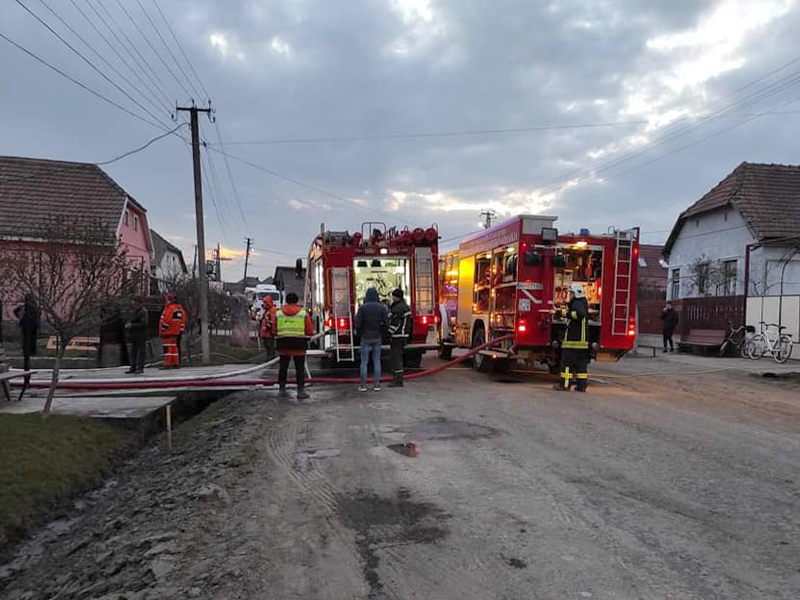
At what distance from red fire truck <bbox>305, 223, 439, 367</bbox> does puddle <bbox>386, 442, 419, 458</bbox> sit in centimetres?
563

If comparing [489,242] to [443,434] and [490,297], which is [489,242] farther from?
[443,434]

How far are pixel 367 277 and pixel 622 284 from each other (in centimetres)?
521

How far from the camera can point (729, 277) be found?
2545 centimetres

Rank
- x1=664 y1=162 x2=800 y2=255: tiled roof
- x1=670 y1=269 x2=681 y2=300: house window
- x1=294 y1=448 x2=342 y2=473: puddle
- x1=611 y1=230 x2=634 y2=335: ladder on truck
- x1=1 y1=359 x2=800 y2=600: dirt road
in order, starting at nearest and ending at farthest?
x1=1 y1=359 x2=800 y2=600: dirt road → x1=294 y1=448 x2=342 y2=473: puddle → x1=611 y1=230 x2=634 y2=335: ladder on truck → x1=664 y1=162 x2=800 y2=255: tiled roof → x1=670 y1=269 x2=681 y2=300: house window

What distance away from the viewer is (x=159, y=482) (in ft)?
19.3

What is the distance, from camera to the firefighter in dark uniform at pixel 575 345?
34.6 feet

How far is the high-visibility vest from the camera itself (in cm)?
988

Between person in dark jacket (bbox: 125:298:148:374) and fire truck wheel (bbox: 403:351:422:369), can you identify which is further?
fire truck wheel (bbox: 403:351:422:369)

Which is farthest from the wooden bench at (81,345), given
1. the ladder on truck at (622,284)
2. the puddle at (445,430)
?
the ladder on truck at (622,284)

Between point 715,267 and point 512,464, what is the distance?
80.5ft

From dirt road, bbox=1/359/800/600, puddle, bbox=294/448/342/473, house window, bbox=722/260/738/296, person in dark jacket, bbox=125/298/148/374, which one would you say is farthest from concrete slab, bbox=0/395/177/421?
house window, bbox=722/260/738/296

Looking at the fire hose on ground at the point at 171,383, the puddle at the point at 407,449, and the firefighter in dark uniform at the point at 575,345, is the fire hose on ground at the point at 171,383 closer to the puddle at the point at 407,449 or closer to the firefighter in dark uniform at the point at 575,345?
the firefighter in dark uniform at the point at 575,345

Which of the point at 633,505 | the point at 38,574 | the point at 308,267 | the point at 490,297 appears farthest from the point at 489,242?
the point at 38,574

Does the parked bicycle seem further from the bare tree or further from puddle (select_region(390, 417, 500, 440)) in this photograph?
the bare tree
